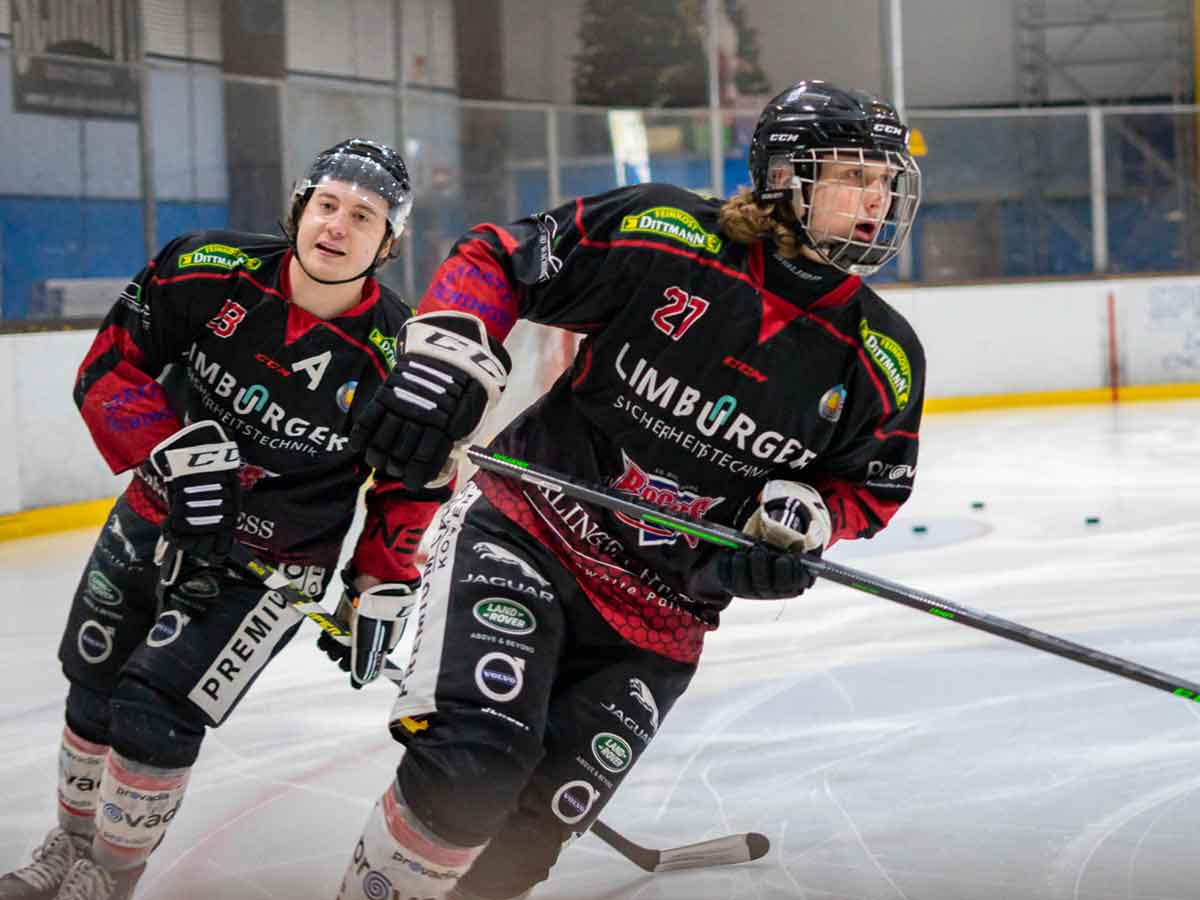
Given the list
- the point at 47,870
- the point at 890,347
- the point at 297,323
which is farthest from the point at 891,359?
the point at 47,870

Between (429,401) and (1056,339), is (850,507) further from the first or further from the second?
(1056,339)

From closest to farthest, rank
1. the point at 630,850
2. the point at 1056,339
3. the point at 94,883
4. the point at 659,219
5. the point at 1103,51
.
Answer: the point at 659,219, the point at 94,883, the point at 630,850, the point at 1056,339, the point at 1103,51

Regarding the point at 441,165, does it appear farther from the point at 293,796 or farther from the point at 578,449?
the point at 578,449

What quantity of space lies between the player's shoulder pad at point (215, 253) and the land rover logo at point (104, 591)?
478mm

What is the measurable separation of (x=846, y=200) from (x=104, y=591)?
1266 millimetres

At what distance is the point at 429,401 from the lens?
6.07 ft

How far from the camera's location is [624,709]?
2092 millimetres

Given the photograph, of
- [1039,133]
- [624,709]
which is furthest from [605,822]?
[1039,133]

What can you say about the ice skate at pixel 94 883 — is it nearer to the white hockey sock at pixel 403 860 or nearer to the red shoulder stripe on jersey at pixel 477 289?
the white hockey sock at pixel 403 860

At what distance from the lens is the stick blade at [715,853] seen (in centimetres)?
265

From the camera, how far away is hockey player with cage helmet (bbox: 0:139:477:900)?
235 cm

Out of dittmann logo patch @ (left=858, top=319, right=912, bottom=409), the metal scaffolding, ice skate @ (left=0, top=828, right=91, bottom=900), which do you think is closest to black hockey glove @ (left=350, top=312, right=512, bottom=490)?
dittmann logo patch @ (left=858, top=319, right=912, bottom=409)

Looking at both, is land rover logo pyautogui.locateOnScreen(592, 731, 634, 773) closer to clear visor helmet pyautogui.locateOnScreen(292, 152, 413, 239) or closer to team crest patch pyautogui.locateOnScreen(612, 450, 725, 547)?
team crest patch pyautogui.locateOnScreen(612, 450, 725, 547)

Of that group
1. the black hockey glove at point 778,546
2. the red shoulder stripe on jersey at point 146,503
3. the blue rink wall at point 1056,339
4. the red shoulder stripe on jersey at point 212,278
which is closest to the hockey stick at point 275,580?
the red shoulder stripe on jersey at point 146,503
